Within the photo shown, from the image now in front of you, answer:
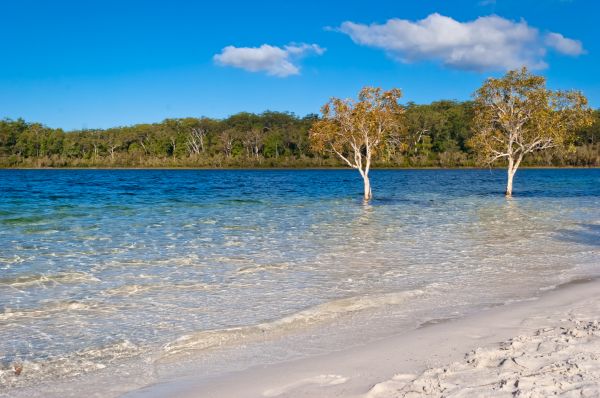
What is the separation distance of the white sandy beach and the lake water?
0.62 m

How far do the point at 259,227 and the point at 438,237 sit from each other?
7.94m

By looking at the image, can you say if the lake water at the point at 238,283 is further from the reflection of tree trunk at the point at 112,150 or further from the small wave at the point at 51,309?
the reflection of tree trunk at the point at 112,150

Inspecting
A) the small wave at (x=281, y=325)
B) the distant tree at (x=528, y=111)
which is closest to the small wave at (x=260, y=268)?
the small wave at (x=281, y=325)

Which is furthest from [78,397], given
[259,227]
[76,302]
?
[259,227]

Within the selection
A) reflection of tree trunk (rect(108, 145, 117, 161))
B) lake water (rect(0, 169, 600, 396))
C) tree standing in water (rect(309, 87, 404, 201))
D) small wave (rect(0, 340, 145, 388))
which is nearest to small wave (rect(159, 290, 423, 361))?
lake water (rect(0, 169, 600, 396))

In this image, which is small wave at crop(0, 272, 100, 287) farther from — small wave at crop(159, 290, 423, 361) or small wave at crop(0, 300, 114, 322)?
small wave at crop(159, 290, 423, 361)

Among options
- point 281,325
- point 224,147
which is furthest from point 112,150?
point 281,325

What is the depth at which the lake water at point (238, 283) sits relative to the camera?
7539 millimetres

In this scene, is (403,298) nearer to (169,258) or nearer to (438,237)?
(169,258)

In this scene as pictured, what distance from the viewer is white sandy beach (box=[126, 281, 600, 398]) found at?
17.3 feet

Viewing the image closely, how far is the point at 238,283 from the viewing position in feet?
39.6

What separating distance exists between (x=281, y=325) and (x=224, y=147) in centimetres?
15035

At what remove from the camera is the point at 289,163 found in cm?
15075

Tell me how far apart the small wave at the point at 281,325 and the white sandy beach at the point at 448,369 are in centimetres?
141
